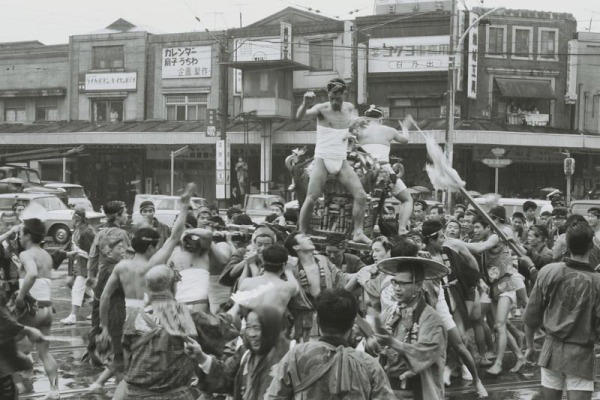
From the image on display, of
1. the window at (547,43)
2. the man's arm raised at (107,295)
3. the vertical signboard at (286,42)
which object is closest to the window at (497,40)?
the window at (547,43)

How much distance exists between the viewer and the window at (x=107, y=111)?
43.5m

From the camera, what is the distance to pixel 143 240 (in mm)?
7289

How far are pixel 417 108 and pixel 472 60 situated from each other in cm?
330

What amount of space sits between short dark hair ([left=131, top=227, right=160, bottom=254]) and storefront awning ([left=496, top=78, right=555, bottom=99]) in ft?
104

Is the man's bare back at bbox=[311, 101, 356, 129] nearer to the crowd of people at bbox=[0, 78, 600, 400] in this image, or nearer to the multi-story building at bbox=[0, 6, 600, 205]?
the crowd of people at bbox=[0, 78, 600, 400]

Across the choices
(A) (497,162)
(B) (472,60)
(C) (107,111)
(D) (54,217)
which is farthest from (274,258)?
(C) (107,111)

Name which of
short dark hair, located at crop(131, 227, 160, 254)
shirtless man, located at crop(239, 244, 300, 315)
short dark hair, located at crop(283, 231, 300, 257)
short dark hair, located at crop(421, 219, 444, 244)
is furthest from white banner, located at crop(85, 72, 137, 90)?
shirtless man, located at crop(239, 244, 300, 315)

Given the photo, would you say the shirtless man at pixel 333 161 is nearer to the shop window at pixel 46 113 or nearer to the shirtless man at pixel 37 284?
the shirtless man at pixel 37 284

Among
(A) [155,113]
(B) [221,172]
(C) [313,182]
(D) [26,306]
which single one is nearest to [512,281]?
(C) [313,182]

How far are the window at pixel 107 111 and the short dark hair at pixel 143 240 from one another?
1457 inches

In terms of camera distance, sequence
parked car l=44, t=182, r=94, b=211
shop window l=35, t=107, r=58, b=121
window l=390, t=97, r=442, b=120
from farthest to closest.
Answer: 1. shop window l=35, t=107, r=58, b=121
2. window l=390, t=97, r=442, b=120
3. parked car l=44, t=182, r=94, b=211

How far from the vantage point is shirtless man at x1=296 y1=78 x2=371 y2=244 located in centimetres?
914

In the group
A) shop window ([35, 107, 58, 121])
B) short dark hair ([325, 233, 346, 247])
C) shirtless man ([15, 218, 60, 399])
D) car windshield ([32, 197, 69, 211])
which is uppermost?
shop window ([35, 107, 58, 121])

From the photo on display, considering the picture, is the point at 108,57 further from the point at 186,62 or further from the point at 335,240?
the point at 335,240
